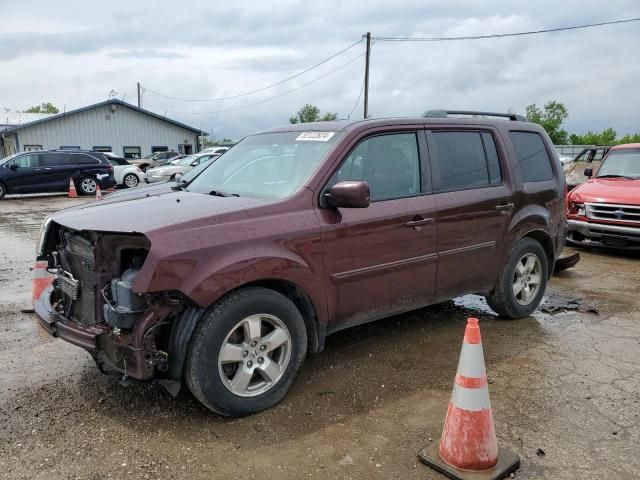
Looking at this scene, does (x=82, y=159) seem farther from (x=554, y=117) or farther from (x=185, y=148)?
(x=554, y=117)

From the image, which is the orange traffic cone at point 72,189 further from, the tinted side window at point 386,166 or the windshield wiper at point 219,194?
the tinted side window at point 386,166

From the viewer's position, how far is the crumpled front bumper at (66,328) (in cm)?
312

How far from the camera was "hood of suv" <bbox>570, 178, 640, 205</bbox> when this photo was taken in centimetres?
834

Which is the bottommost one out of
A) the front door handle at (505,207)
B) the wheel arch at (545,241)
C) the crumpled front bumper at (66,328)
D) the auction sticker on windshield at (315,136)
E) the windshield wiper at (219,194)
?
the crumpled front bumper at (66,328)

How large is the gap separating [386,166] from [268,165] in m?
0.90

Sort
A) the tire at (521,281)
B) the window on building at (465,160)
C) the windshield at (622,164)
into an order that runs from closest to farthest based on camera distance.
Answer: the window on building at (465,160) < the tire at (521,281) < the windshield at (622,164)

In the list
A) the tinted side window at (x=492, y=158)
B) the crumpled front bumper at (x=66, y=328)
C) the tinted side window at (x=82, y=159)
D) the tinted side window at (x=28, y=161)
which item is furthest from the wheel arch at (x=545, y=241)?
the tinted side window at (x=28, y=161)

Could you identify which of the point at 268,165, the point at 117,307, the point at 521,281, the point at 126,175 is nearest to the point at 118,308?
the point at 117,307

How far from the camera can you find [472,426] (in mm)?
2717

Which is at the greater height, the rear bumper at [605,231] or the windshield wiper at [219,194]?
the windshield wiper at [219,194]

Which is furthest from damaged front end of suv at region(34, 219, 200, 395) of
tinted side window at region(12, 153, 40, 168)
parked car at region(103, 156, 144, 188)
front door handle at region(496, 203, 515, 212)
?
parked car at region(103, 156, 144, 188)

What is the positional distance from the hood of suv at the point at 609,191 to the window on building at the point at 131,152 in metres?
31.9

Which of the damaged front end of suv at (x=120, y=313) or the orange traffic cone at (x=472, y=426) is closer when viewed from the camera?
the orange traffic cone at (x=472, y=426)

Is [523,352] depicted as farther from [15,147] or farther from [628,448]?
[15,147]
